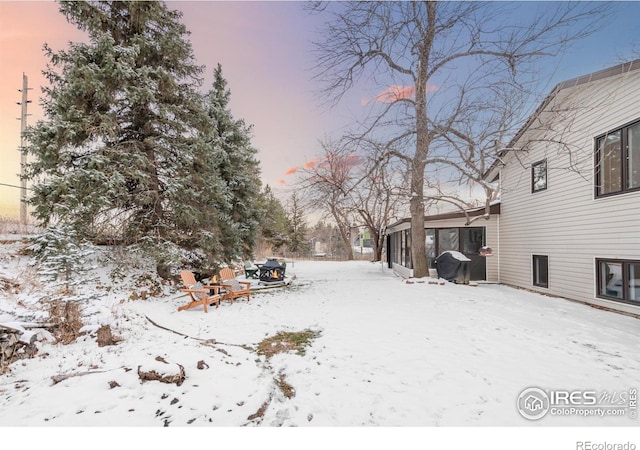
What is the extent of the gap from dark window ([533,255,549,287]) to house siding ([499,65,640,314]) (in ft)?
0.41

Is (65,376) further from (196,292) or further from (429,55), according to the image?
(429,55)

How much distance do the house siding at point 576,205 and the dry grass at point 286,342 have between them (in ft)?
21.6

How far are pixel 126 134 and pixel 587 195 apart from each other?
40.0ft

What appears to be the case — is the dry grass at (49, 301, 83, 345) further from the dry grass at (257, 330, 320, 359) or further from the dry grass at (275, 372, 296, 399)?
the dry grass at (275, 372, 296, 399)

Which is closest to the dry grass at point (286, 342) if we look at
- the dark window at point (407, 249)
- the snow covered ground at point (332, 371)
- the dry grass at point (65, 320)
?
the snow covered ground at point (332, 371)

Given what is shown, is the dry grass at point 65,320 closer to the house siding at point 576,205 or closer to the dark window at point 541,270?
the house siding at point 576,205

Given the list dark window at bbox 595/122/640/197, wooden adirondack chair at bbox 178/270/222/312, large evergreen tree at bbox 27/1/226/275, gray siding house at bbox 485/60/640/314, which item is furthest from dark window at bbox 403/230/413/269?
wooden adirondack chair at bbox 178/270/222/312

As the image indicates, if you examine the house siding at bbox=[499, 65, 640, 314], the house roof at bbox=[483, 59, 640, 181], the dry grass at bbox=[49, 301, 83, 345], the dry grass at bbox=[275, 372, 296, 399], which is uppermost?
the house roof at bbox=[483, 59, 640, 181]

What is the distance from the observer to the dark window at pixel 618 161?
520 cm

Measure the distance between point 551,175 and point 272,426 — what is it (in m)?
9.37

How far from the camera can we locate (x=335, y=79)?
750 cm

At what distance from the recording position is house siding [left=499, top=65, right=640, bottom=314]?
17.7 feet

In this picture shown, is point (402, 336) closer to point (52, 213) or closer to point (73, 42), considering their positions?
point (52, 213)

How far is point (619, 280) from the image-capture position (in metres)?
5.57
